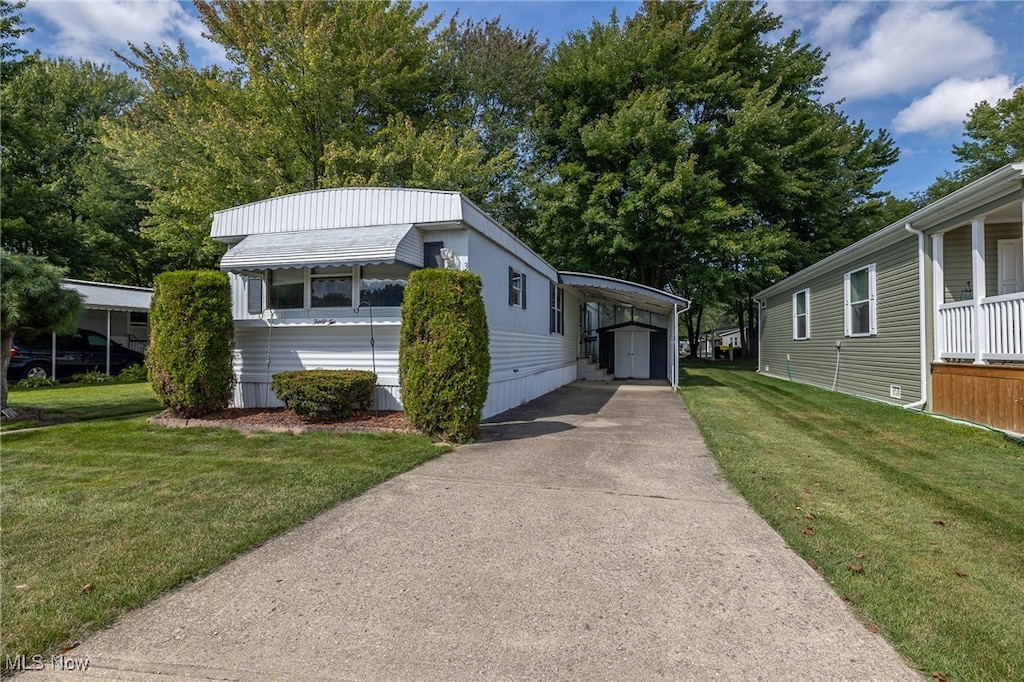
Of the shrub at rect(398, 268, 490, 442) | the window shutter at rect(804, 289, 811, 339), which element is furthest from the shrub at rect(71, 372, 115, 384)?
the window shutter at rect(804, 289, 811, 339)

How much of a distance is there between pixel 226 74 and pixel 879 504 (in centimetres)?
2261

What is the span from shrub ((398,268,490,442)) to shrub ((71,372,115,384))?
12.7 m

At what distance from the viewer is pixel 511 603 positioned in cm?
261

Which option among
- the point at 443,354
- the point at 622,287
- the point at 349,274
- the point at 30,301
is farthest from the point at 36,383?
the point at 622,287

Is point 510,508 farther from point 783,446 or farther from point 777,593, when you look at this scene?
point 783,446

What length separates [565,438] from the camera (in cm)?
687

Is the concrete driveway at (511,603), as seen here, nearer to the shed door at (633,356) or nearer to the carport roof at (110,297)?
the shed door at (633,356)

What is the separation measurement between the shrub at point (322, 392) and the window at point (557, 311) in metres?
6.61

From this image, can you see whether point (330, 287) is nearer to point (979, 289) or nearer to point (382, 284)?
point (382, 284)

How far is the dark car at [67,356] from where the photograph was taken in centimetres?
1351

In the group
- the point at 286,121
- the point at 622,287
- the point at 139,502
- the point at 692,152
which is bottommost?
the point at 139,502

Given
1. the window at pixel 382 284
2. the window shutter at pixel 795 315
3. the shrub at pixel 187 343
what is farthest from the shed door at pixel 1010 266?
the shrub at pixel 187 343

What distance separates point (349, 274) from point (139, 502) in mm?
4741

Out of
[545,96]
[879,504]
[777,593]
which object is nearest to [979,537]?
[879,504]
